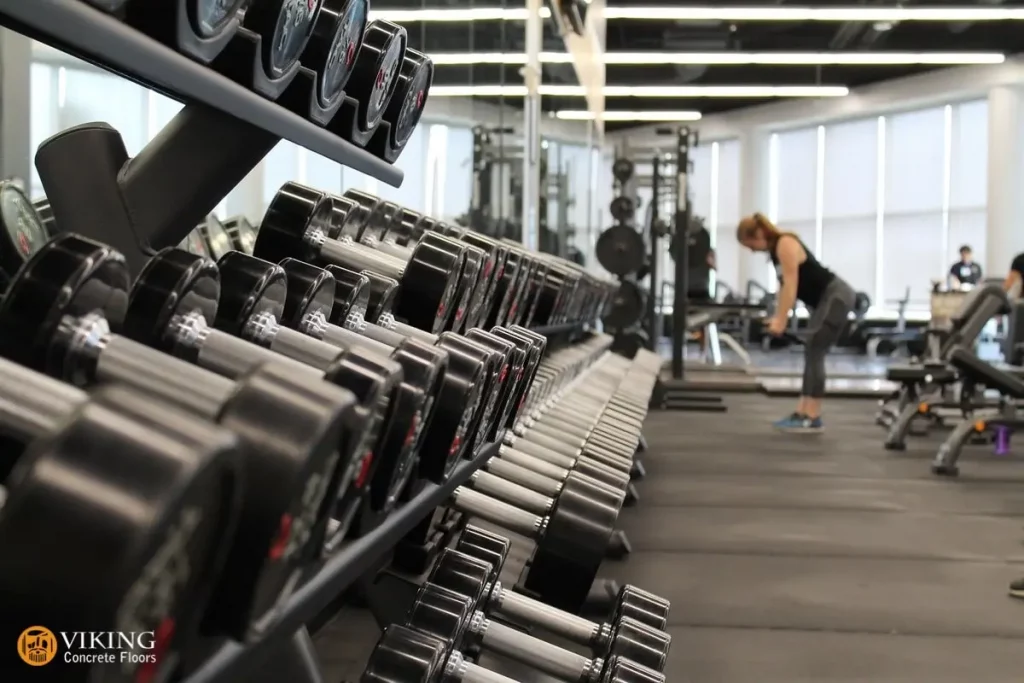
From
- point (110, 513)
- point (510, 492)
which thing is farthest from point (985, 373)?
point (110, 513)

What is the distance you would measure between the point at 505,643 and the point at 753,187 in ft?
41.8

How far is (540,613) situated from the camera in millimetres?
Result: 1524

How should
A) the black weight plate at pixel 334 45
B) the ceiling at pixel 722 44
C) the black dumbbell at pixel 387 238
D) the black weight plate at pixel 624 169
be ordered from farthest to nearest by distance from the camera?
1. the black weight plate at pixel 624 169
2. the ceiling at pixel 722 44
3. the black dumbbell at pixel 387 238
4. the black weight plate at pixel 334 45

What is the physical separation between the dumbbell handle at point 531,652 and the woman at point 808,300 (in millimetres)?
4529

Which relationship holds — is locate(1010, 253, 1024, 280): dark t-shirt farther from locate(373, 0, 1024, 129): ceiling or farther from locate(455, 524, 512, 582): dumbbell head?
locate(455, 524, 512, 582): dumbbell head

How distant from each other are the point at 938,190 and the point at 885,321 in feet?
5.84

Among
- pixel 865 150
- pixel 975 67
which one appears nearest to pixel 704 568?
pixel 975 67

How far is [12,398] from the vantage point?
0.50 m

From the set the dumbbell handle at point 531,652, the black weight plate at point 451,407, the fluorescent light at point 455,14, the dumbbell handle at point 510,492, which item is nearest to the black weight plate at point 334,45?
the black weight plate at point 451,407

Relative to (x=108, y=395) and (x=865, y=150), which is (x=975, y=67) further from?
(x=108, y=395)

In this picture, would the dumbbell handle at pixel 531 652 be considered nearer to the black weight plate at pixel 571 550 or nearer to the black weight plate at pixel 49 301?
the black weight plate at pixel 571 550

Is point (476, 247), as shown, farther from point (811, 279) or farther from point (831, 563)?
point (811, 279)

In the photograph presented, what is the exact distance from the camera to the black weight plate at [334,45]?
3.07 ft

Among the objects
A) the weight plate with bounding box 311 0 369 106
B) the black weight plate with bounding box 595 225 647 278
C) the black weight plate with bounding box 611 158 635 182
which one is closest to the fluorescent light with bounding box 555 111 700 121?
the black weight plate with bounding box 611 158 635 182
